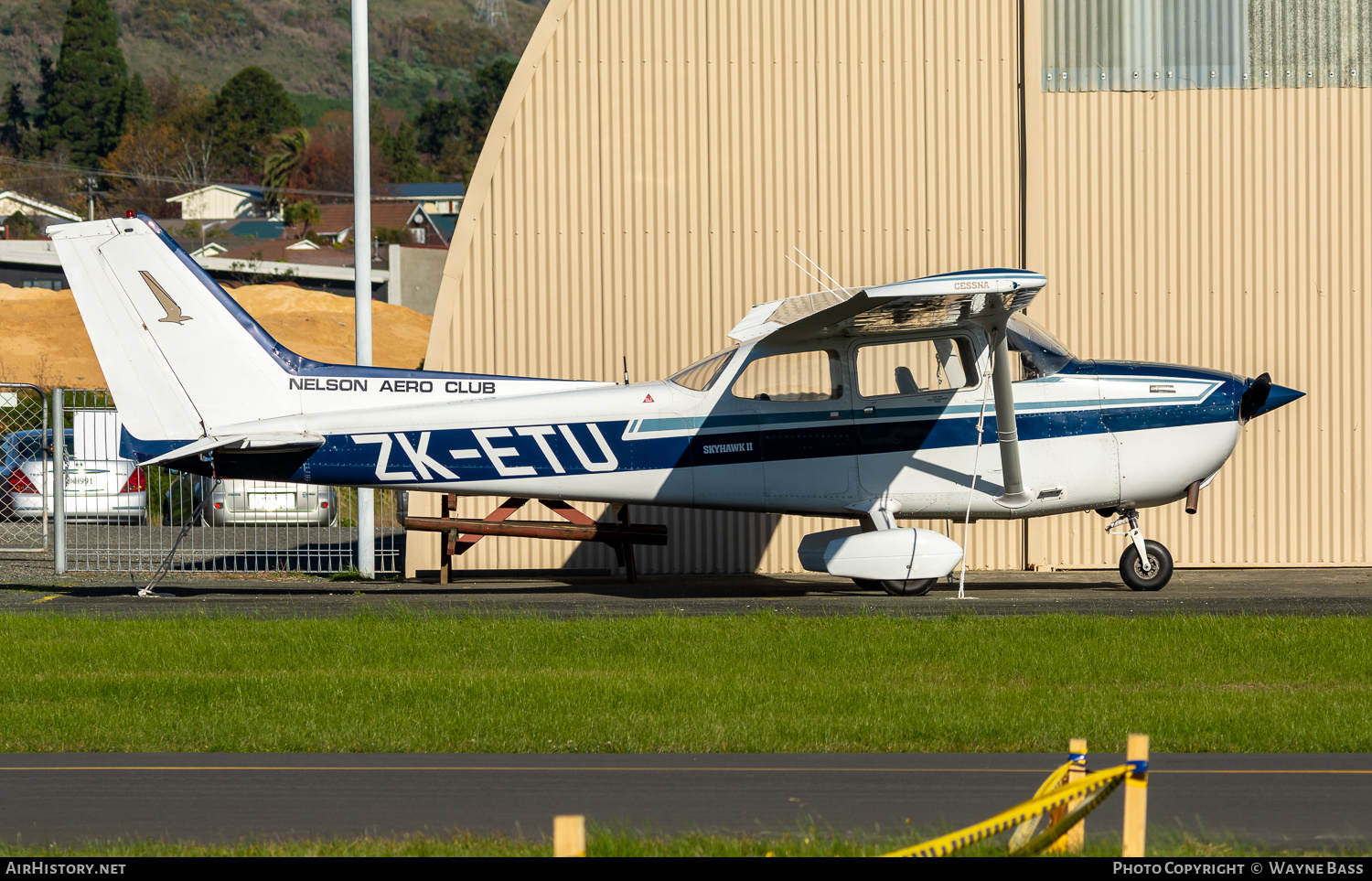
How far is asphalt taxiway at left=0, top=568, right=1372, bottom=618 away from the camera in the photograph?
11.9m

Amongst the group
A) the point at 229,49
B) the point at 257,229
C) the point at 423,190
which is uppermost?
the point at 229,49

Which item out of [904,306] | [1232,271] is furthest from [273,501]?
[1232,271]

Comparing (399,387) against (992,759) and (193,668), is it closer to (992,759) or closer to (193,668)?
(193,668)

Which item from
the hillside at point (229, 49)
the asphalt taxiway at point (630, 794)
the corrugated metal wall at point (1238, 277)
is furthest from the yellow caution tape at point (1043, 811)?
the hillside at point (229, 49)

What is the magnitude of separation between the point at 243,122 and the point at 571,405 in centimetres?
Result: 11582

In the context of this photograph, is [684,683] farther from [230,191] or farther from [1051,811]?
[230,191]

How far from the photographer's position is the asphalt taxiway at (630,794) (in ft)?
18.2

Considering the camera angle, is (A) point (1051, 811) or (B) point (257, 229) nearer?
(A) point (1051, 811)

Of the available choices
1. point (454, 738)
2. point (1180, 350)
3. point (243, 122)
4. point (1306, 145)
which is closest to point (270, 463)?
point (454, 738)

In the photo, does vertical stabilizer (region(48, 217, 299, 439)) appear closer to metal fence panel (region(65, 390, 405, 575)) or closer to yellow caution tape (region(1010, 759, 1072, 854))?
metal fence panel (region(65, 390, 405, 575))

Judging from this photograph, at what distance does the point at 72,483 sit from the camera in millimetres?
16641

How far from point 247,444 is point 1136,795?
9555 millimetres

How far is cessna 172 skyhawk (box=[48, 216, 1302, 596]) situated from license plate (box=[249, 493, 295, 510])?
17.3 feet

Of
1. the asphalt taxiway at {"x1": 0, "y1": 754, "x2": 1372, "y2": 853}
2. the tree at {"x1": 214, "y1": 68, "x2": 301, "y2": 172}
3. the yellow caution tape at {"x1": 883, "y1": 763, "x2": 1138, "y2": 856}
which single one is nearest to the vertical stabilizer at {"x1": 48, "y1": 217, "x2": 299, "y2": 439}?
the asphalt taxiway at {"x1": 0, "y1": 754, "x2": 1372, "y2": 853}
